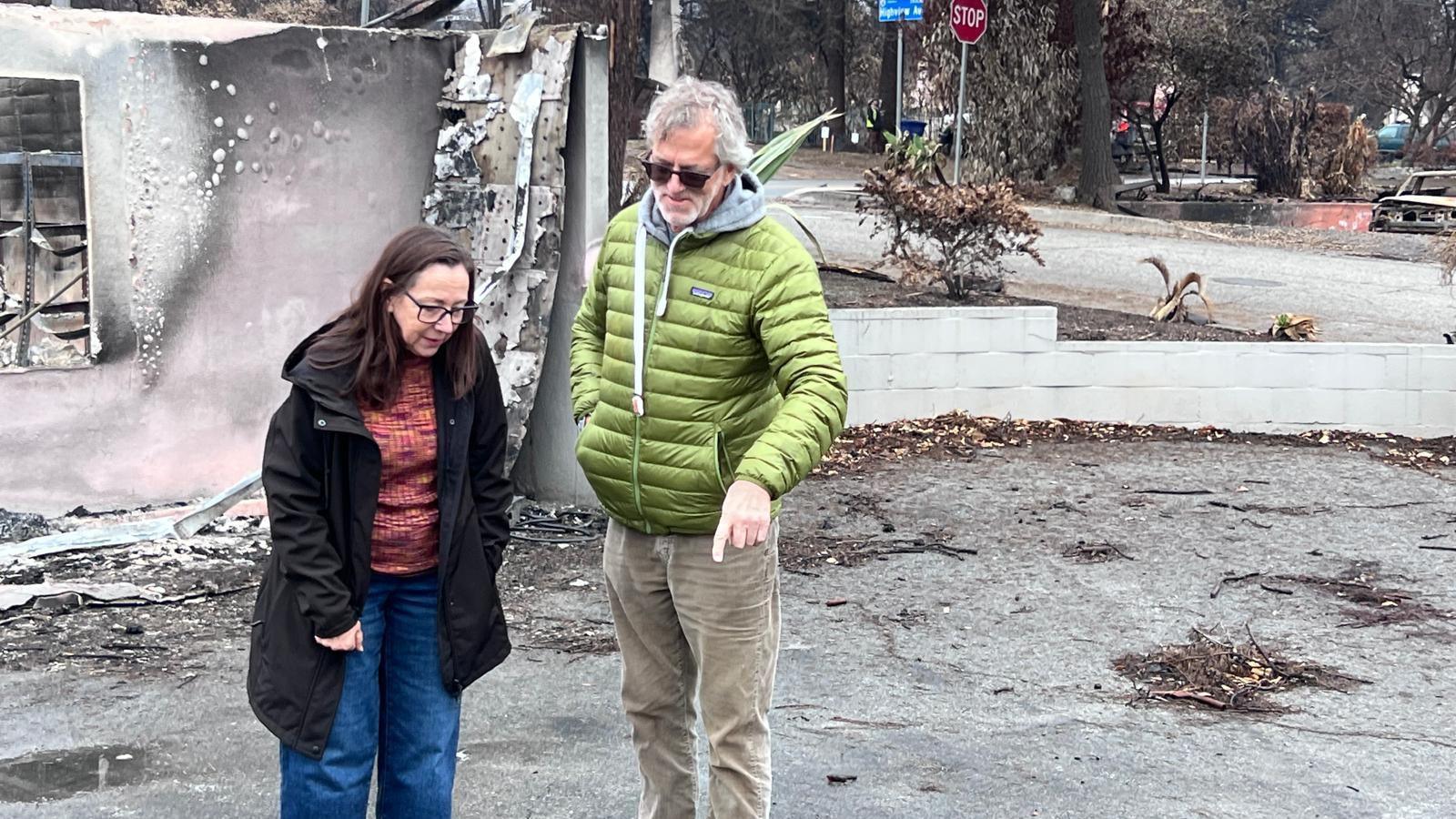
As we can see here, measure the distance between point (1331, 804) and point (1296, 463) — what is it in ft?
16.5

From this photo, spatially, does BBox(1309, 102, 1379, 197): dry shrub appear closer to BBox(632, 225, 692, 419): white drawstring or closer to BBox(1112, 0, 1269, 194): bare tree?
BBox(1112, 0, 1269, 194): bare tree

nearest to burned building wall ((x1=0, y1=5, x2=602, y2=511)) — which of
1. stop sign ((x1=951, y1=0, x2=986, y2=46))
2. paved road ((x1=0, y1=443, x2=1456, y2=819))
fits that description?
paved road ((x1=0, y1=443, x2=1456, y2=819))

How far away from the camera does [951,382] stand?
9.55 meters

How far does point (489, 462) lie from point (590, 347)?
1.60 ft

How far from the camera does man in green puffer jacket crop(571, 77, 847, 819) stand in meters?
3.39

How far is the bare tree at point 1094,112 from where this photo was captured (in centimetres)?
2138

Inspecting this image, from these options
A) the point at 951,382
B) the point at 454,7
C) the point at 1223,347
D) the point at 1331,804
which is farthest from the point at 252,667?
the point at 1223,347

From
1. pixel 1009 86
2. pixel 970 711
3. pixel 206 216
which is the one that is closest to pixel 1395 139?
pixel 1009 86

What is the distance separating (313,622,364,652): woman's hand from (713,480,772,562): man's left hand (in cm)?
81

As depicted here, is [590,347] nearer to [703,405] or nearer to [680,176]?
[703,405]

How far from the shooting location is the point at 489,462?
3504 mm

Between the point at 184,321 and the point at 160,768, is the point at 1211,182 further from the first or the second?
the point at 160,768

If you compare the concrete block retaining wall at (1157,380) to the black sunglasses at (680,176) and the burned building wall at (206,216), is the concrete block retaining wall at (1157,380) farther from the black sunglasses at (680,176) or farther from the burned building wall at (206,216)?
the black sunglasses at (680,176)

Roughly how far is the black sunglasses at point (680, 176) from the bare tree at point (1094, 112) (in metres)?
19.1
